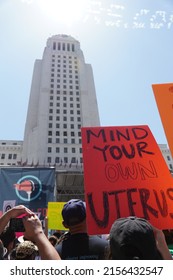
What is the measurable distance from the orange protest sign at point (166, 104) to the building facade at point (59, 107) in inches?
1667

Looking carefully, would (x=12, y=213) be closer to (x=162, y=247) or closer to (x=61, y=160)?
(x=162, y=247)

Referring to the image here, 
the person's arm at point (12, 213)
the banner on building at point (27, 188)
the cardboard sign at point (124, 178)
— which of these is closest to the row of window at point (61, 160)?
the banner on building at point (27, 188)

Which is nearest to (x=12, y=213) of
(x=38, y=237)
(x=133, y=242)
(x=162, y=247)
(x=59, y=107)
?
(x=38, y=237)

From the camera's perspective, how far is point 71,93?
56812 mm

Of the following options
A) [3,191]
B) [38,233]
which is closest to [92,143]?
[38,233]

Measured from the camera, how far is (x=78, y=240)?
1.80 metres

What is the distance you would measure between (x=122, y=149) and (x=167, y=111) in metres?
0.69

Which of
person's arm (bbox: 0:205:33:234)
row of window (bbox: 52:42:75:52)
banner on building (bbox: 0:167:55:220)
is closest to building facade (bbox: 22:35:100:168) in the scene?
row of window (bbox: 52:42:75:52)

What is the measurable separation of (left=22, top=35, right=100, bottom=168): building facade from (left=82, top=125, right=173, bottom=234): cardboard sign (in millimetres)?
42469

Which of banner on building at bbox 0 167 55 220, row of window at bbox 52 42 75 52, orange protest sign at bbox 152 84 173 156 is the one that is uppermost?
row of window at bbox 52 42 75 52

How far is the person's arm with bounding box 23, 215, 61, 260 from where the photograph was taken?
109cm

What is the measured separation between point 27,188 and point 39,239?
8.69 m

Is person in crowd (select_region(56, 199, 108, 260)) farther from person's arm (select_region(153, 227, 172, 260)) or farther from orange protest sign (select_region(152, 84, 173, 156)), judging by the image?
orange protest sign (select_region(152, 84, 173, 156))
